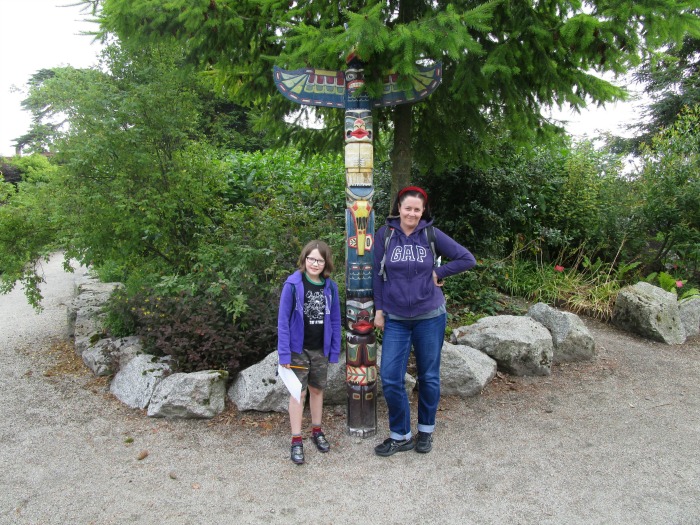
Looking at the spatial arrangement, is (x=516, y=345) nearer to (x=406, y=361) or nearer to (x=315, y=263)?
(x=406, y=361)

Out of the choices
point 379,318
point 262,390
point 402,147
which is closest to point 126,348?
point 262,390

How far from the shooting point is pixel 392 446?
3.52m

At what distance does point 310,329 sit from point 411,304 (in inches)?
28.3

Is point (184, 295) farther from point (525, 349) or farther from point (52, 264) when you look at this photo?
point (52, 264)

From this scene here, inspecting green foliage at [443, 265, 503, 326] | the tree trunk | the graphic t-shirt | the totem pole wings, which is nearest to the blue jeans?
the graphic t-shirt

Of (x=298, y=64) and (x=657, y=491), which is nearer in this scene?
(x=657, y=491)

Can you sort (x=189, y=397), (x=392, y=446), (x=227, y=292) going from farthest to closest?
(x=227, y=292), (x=189, y=397), (x=392, y=446)

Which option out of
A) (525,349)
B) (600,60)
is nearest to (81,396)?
(525,349)

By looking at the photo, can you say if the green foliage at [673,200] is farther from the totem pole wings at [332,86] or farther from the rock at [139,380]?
the rock at [139,380]

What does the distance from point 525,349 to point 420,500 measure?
2.26m

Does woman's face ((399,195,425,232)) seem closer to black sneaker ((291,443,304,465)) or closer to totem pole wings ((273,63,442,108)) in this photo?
totem pole wings ((273,63,442,108))

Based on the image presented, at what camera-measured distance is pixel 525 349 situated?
188 inches

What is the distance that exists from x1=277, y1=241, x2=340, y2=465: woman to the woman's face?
22.8 inches

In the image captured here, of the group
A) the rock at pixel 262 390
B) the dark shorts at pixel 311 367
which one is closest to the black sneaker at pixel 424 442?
the dark shorts at pixel 311 367
